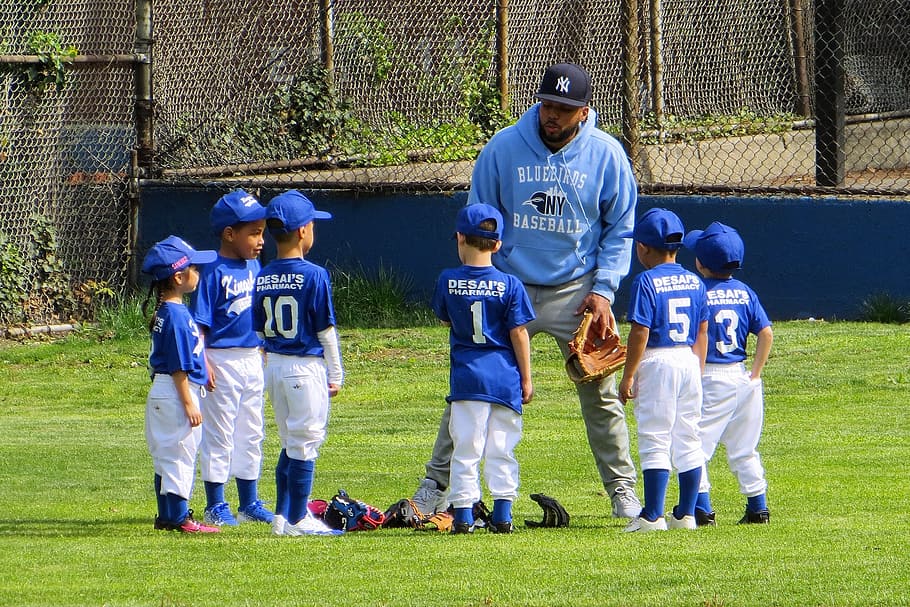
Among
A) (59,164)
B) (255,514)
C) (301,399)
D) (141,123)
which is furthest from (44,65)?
(301,399)

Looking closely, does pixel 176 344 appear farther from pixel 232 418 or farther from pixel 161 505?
pixel 161 505

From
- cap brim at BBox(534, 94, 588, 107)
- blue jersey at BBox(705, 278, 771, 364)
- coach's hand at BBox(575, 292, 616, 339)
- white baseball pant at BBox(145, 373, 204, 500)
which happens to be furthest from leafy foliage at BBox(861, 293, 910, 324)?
white baseball pant at BBox(145, 373, 204, 500)

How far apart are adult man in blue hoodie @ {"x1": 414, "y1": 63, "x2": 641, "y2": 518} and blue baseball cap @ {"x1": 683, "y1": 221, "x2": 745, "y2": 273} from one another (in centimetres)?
36

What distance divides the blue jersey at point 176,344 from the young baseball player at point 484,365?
1.12 m

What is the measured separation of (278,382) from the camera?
6.02 m

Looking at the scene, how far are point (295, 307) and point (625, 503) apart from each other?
5.85 ft

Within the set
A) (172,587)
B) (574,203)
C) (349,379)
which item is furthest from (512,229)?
(349,379)

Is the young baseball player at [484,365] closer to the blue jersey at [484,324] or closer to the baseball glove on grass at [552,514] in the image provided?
the blue jersey at [484,324]

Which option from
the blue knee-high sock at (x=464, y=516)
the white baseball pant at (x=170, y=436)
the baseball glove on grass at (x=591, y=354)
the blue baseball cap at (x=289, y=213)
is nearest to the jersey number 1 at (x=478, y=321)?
the baseball glove on grass at (x=591, y=354)

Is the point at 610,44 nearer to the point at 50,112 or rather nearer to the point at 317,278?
the point at 50,112

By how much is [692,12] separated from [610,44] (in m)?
1.00

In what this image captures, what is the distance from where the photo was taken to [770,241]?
1152 cm

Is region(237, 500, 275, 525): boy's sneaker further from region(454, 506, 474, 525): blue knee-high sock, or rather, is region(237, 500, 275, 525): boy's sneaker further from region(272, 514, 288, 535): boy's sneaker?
region(454, 506, 474, 525): blue knee-high sock

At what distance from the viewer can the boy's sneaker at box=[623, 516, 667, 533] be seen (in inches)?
232
